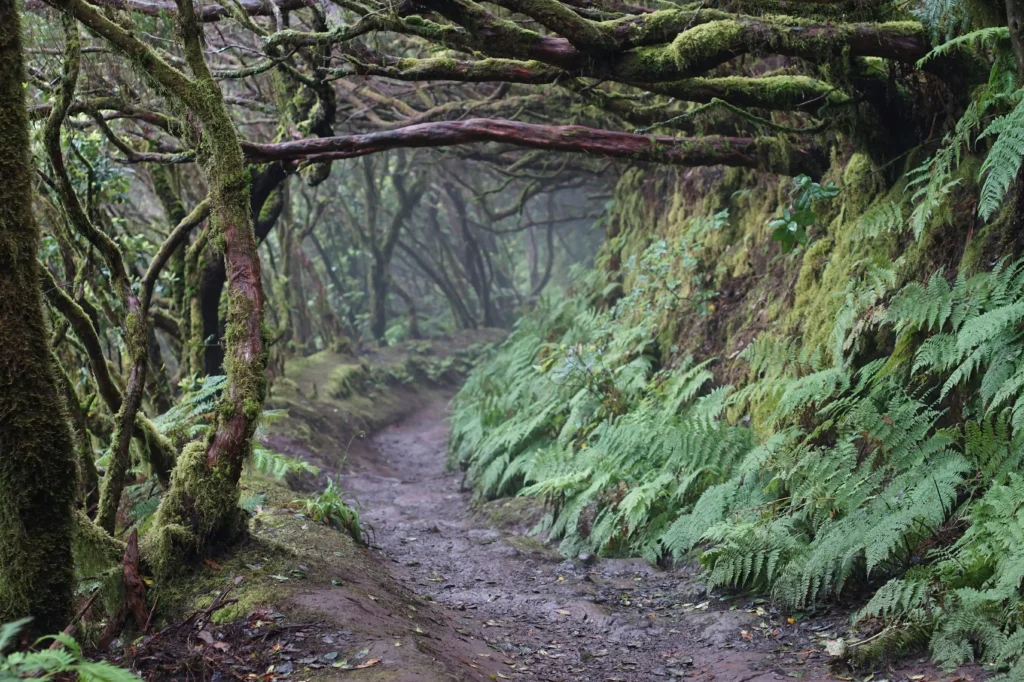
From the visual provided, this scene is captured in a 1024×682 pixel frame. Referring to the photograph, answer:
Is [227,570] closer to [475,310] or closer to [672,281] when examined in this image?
[672,281]

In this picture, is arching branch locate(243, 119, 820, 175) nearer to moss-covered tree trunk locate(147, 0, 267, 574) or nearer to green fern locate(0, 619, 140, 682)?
moss-covered tree trunk locate(147, 0, 267, 574)

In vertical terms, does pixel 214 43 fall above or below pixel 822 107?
above

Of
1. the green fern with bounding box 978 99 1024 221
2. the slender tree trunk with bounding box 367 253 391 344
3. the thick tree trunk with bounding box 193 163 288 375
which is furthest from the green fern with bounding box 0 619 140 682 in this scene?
the slender tree trunk with bounding box 367 253 391 344

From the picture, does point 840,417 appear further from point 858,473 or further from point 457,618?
point 457,618

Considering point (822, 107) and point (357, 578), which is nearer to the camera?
point (357, 578)

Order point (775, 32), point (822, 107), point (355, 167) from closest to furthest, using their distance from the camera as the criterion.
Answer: point (775, 32), point (822, 107), point (355, 167)

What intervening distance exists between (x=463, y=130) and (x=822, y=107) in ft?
8.88

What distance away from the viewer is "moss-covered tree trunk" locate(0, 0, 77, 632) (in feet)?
9.80

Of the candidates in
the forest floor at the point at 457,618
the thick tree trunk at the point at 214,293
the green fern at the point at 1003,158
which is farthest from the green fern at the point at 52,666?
the thick tree trunk at the point at 214,293

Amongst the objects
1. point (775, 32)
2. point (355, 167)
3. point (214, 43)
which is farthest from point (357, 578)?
point (355, 167)

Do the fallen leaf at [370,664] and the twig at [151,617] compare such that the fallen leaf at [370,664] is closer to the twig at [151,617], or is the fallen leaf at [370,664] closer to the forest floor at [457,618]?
the forest floor at [457,618]

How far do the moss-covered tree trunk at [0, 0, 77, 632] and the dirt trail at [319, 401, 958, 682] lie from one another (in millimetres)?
1825

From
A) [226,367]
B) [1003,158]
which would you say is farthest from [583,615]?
[1003,158]

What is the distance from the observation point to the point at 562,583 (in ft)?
18.7
